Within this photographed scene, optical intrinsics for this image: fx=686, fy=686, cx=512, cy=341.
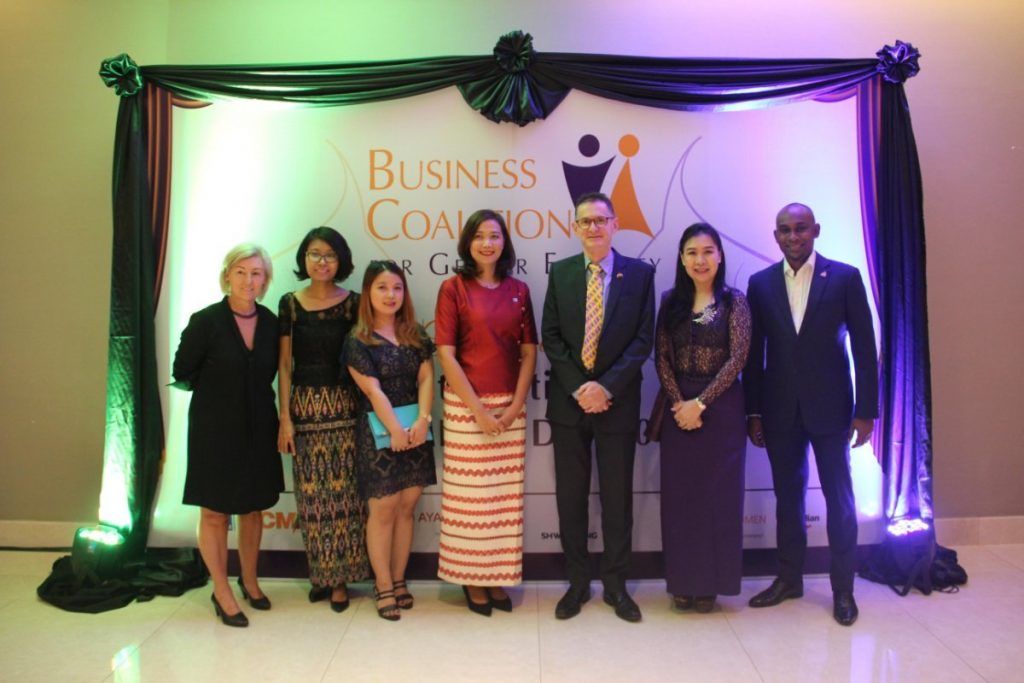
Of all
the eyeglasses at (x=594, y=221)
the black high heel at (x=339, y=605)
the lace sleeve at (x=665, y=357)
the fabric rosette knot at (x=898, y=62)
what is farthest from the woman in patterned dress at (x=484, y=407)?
the fabric rosette knot at (x=898, y=62)

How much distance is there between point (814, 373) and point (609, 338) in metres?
0.92

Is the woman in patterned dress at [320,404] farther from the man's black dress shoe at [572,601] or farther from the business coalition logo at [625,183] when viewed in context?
the business coalition logo at [625,183]

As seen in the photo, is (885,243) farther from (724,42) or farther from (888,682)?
(888,682)

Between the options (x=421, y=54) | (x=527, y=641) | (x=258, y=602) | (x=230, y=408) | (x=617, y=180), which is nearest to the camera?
(x=527, y=641)

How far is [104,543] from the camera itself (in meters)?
3.35

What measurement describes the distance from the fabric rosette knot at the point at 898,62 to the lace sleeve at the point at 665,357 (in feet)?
5.51

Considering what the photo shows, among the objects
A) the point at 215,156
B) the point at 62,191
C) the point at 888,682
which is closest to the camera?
the point at 888,682

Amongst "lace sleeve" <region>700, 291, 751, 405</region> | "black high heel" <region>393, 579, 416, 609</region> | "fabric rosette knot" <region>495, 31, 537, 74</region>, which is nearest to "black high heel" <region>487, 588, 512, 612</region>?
"black high heel" <region>393, 579, 416, 609</region>

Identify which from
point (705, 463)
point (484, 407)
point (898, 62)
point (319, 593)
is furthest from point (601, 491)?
point (898, 62)

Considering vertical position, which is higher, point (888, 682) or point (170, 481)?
point (170, 481)

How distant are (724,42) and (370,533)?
310 centimetres

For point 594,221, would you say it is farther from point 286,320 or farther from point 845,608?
point 845,608

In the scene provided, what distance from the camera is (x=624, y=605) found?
10.2 ft

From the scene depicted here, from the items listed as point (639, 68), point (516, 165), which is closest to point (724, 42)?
point (639, 68)
